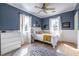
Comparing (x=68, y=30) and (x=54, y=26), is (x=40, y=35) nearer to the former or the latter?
(x=54, y=26)

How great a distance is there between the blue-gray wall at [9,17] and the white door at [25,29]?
3.6 inches

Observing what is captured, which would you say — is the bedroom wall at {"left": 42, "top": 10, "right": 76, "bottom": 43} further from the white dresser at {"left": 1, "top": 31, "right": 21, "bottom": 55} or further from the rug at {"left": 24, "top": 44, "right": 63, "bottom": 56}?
the white dresser at {"left": 1, "top": 31, "right": 21, "bottom": 55}

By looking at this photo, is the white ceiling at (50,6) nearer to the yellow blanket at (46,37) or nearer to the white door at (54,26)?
the white door at (54,26)

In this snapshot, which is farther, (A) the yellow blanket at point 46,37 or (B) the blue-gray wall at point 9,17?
(A) the yellow blanket at point 46,37

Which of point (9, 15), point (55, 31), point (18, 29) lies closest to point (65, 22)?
point (55, 31)

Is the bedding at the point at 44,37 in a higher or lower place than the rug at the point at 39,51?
higher

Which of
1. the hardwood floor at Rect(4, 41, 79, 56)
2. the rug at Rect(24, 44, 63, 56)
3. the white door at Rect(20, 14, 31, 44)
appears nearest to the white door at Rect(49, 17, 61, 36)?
the hardwood floor at Rect(4, 41, 79, 56)

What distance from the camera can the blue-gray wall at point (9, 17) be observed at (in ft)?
6.18

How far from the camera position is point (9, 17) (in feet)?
6.38

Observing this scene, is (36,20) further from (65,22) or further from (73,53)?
(73,53)

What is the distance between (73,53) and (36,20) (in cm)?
102

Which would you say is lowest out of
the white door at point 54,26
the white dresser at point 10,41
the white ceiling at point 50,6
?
the white dresser at point 10,41

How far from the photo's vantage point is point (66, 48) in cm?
194

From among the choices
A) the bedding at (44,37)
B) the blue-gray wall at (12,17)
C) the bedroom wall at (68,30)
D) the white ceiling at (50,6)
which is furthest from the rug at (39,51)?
the white ceiling at (50,6)
